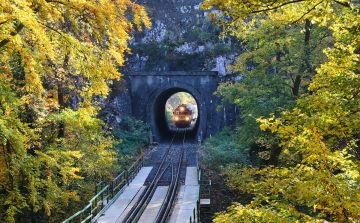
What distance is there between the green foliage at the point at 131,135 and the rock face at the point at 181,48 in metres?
6.33

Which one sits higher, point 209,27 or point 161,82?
point 209,27

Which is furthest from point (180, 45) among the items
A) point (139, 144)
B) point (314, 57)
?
point (314, 57)

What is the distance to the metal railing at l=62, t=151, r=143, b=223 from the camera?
10314mm

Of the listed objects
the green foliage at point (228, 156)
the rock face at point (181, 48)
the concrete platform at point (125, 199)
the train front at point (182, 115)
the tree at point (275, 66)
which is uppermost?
the rock face at point (181, 48)

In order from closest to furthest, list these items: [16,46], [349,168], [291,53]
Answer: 1. [349,168]
2. [16,46]
3. [291,53]

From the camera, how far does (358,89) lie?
5.40m

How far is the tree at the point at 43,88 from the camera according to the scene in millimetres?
6742

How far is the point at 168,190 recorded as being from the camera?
14211mm

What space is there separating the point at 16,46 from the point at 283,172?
21.9 ft

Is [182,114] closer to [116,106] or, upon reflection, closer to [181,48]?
[181,48]

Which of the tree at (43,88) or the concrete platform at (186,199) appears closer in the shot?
the tree at (43,88)

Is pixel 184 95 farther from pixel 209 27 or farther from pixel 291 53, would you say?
pixel 291 53

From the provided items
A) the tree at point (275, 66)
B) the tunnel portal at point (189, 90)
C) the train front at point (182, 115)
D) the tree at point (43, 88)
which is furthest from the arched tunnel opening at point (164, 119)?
the tree at point (43, 88)

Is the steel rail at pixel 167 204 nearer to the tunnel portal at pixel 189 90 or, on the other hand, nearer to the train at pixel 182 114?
the tunnel portal at pixel 189 90
